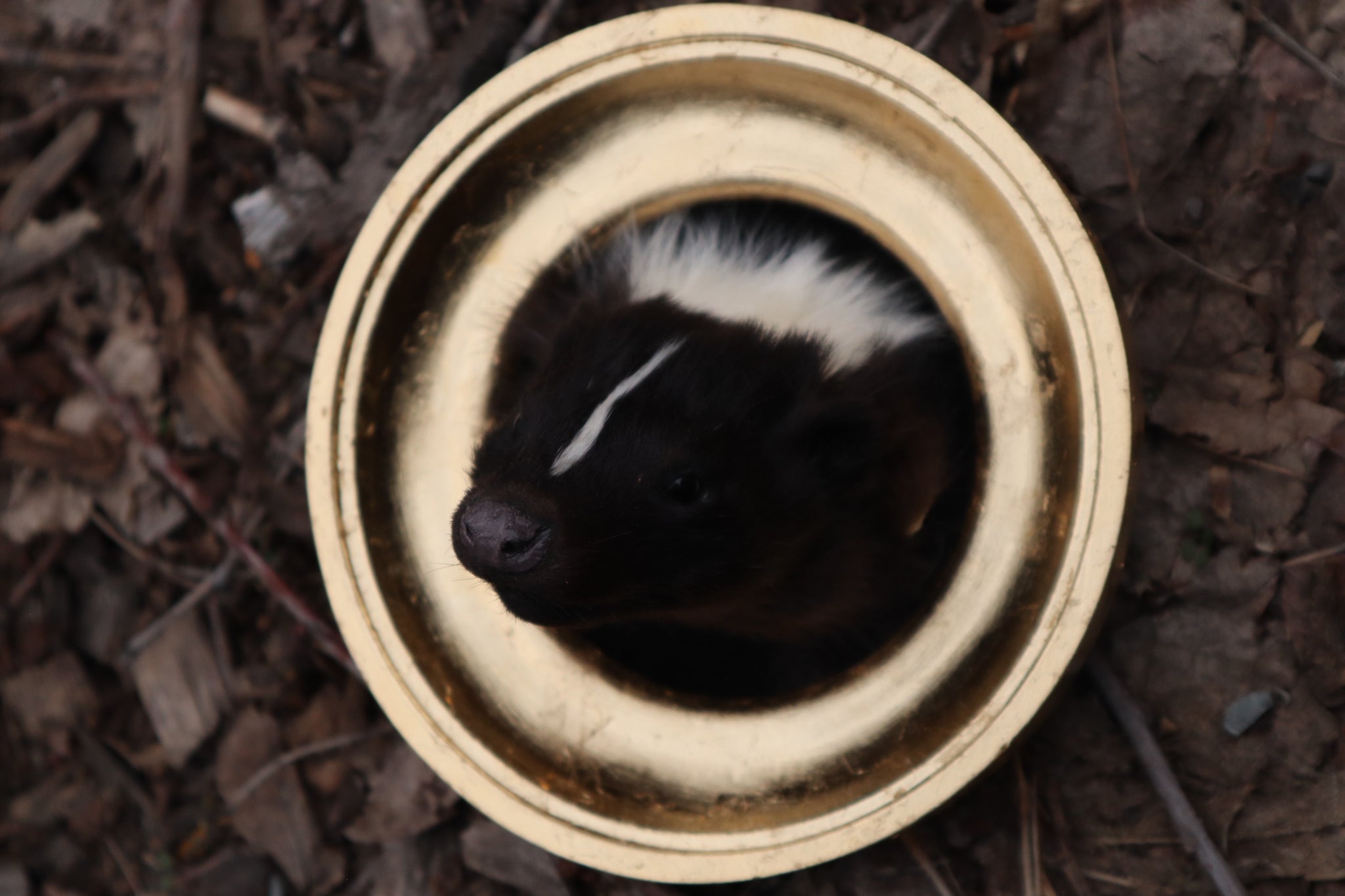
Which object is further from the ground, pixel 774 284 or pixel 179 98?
pixel 179 98

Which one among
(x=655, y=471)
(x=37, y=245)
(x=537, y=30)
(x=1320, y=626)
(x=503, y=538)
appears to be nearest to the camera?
(x=503, y=538)

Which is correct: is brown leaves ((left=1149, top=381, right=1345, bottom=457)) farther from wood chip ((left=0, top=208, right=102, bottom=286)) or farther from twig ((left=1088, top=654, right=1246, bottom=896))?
wood chip ((left=0, top=208, right=102, bottom=286))

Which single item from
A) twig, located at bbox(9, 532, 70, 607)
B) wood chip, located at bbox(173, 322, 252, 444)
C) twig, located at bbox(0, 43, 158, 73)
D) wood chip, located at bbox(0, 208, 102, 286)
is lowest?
twig, located at bbox(9, 532, 70, 607)

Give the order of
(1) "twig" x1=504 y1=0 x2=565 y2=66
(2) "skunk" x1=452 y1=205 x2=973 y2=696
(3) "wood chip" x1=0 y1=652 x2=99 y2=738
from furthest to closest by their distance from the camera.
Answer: (3) "wood chip" x1=0 y1=652 x2=99 y2=738, (1) "twig" x1=504 y1=0 x2=565 y2=66, (2) "skunk" x1=452 y1=205 x2=973 y2=696

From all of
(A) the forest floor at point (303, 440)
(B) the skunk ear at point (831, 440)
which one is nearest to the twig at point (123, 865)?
(A) the forest floor at point (303, 440)

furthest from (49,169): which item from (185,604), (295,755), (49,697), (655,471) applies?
(655,471)

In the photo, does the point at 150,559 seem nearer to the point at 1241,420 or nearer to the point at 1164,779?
the point at 1164,779

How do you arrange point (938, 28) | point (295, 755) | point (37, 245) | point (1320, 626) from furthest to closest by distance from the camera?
point (37, 245) → point (295, 755) → point (938, 28) → point (1320, 626)

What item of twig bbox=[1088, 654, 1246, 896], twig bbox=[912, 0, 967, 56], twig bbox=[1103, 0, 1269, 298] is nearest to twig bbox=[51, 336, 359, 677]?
twig bbox=[1088, 654, 1246, 896]
